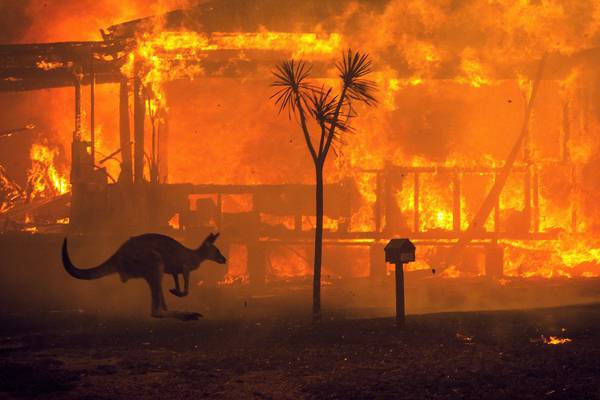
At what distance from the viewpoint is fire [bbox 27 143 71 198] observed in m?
24.6

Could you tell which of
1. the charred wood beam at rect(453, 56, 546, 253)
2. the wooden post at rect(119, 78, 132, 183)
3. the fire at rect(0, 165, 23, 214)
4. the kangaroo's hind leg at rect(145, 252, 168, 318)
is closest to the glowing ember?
the kangaroo's hind leg at rect(145, 252, 168, 318)

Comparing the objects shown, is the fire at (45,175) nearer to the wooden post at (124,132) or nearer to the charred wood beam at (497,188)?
the wooden post at (124,132)

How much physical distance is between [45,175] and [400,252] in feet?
60.5

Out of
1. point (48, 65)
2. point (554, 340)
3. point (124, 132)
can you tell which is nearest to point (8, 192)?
point (48, 65)

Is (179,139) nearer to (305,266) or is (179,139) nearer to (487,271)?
(305,266)

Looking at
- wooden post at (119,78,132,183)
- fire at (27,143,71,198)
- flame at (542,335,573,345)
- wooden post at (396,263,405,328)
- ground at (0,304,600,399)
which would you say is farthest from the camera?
fire at (27,143,71,198)

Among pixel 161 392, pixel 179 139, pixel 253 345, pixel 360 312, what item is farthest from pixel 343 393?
pixel 179 139

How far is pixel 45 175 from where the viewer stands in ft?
81.9

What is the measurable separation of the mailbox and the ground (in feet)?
3.50

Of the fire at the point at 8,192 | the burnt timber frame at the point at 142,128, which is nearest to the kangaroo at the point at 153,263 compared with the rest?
the burnt timber frame at the point at 142,128

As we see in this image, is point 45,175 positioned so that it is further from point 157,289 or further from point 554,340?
point 554,340

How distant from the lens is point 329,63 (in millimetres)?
18172

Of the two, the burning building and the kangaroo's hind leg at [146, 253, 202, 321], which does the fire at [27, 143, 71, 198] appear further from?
the kangaroo's hind leg at [146, 253, 202, 321]

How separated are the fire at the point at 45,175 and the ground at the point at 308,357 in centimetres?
1335
